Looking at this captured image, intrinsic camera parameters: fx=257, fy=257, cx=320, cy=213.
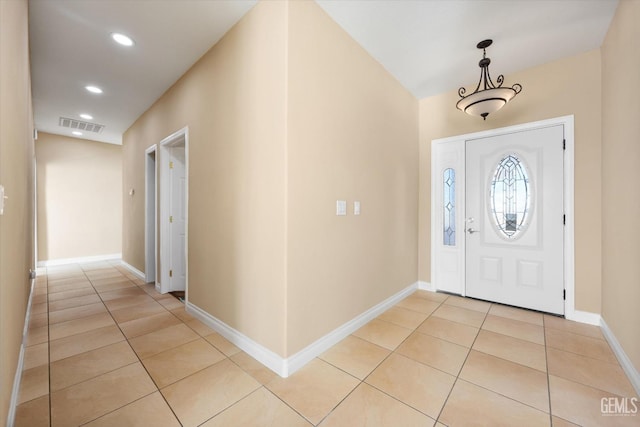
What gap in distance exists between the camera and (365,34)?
2.44 meters

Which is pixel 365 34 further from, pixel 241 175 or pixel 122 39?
pixel 122 39

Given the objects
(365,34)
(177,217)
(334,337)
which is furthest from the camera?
(177,217)

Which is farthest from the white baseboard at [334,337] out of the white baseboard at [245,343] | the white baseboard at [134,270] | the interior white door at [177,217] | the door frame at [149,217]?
the white baseboard at [134,270]

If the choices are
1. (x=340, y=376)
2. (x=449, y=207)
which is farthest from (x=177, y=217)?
(x=449, y=207)

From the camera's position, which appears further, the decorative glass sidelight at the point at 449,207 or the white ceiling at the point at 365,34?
the decorative glass sidelight at the point at 449,207

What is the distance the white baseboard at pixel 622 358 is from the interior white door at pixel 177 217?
465cm

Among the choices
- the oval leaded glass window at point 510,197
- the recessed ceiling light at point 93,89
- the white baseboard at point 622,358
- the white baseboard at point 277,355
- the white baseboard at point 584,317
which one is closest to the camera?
the white baseboard at point 622,358

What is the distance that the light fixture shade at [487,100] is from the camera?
2.42 m

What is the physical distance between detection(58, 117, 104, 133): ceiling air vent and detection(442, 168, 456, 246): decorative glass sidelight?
251 inches

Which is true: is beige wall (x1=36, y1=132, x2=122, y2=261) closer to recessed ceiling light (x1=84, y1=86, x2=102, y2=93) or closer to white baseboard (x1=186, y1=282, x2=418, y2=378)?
recessed ceiling light (x1=84, y1=86, x2=102, y2=93)

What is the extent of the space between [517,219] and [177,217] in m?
4.53

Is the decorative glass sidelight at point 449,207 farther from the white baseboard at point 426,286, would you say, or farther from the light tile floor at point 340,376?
the light tile floor at point 340,376

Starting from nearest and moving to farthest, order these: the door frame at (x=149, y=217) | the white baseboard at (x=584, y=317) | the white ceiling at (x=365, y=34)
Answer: the white ceiling at (x=365, y=34)
the white baseboard at (x=584, y=317)
the door frame at (x=149, y=217)

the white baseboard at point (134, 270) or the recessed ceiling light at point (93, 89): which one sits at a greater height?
the recessed ceiling light at point (93, 89)
